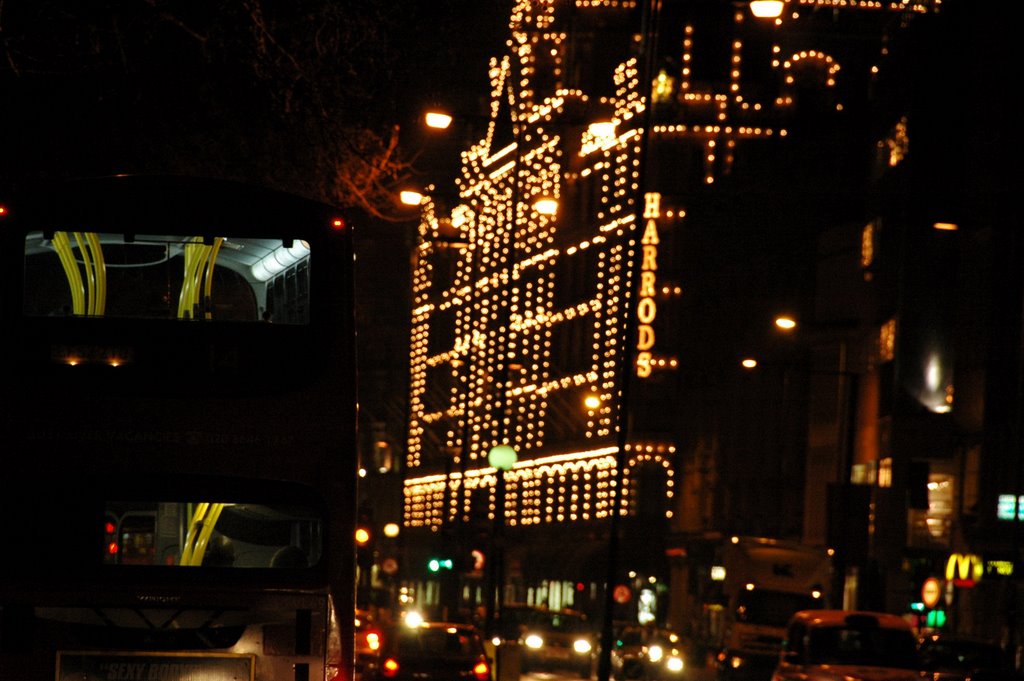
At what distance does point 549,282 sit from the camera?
95.3 meters

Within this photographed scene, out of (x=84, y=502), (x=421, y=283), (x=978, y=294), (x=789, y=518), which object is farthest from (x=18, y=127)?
(x=421, y=283)

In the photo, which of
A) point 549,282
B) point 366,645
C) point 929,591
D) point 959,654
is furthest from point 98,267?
point 549,282

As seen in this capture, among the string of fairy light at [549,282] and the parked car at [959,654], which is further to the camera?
the string of fairy light at [549,282]

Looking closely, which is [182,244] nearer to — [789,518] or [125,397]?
[125,397]

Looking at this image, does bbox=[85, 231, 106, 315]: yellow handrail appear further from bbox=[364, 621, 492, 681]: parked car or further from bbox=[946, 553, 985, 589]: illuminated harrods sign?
bbox=[946, 553, 985, 589]: illuminated harrods sign

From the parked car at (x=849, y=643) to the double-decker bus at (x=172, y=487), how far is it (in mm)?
9222

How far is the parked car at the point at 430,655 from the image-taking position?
24375mm

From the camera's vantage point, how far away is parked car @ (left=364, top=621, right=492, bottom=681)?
24.4 meters

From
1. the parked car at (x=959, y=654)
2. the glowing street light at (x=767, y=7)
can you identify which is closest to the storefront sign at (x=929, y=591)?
the parked car at (x=959, y=654)

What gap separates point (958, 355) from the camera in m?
50.3

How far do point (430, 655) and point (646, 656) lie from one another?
1691 centimetres

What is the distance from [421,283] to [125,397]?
116545 mm

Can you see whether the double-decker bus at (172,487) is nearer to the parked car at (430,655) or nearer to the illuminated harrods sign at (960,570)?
the parked car at (430,655)

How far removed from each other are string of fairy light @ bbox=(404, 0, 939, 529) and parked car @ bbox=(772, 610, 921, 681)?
143 ft
